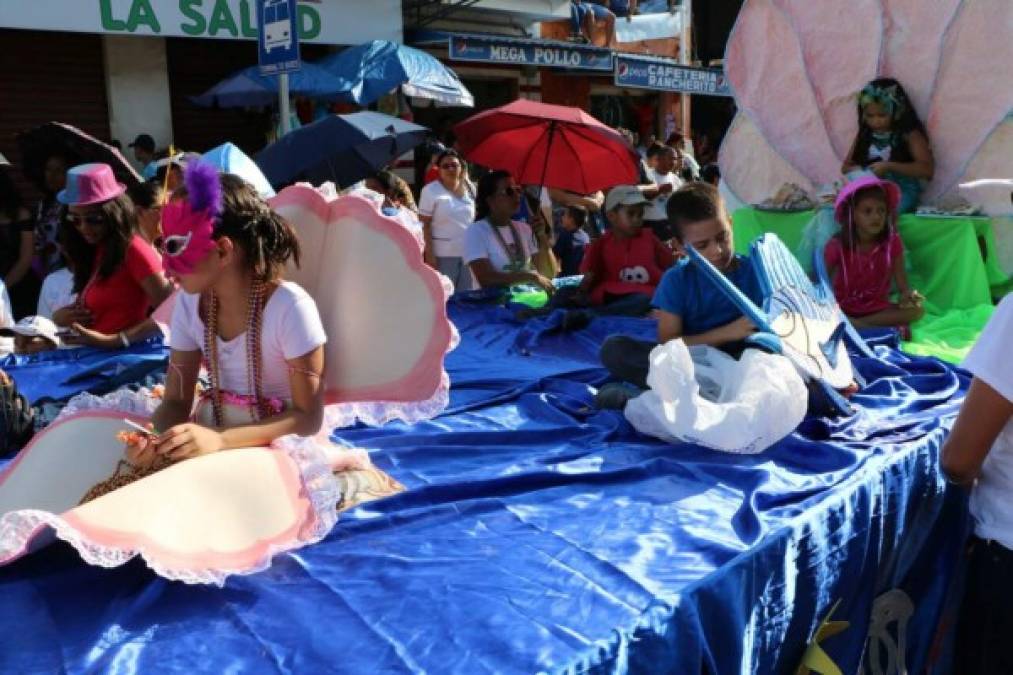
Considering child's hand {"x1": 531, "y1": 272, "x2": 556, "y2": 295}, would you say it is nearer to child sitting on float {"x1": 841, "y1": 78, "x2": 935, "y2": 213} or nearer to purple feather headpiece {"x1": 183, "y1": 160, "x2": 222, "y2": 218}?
child sitting on float {"x1": 841, "y1": 78, "x2": 935, "y2": 213}

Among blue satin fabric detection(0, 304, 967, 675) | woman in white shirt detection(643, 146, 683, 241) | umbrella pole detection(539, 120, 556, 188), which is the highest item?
umbrella pole detection(539, 120, 556, 188)

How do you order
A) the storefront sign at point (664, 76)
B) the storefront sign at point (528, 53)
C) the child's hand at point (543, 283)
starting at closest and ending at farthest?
the child's hand at point (543, 283) < the storefront sign at point (528, 53) < the storefront sign at point (664, 76)

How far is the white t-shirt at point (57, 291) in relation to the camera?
13.2 ft

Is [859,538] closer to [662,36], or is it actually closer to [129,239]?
[129,239]

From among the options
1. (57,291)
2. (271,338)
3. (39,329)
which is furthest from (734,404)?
(57,291)

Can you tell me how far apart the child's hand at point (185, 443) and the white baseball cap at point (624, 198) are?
3337mm

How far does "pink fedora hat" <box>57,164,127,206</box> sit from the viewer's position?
3.43 m

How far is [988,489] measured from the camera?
1809 millimetres

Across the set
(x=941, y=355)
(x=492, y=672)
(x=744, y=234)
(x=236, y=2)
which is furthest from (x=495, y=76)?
(x=492, y=672)

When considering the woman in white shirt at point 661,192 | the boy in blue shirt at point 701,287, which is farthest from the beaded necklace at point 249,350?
the woman in white shirt at point 661,192

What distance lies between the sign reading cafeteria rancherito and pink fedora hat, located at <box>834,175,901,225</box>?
5183 millimetres

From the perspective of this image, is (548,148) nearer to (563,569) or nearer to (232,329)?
(232,329)

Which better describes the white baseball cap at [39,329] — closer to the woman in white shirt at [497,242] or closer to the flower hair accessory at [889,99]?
the woman in white shirt at [497,242]

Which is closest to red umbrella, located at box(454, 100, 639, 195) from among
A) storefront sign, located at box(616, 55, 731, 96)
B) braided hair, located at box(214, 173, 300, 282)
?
braided hair, located at box(214, 173, 300, 282)
